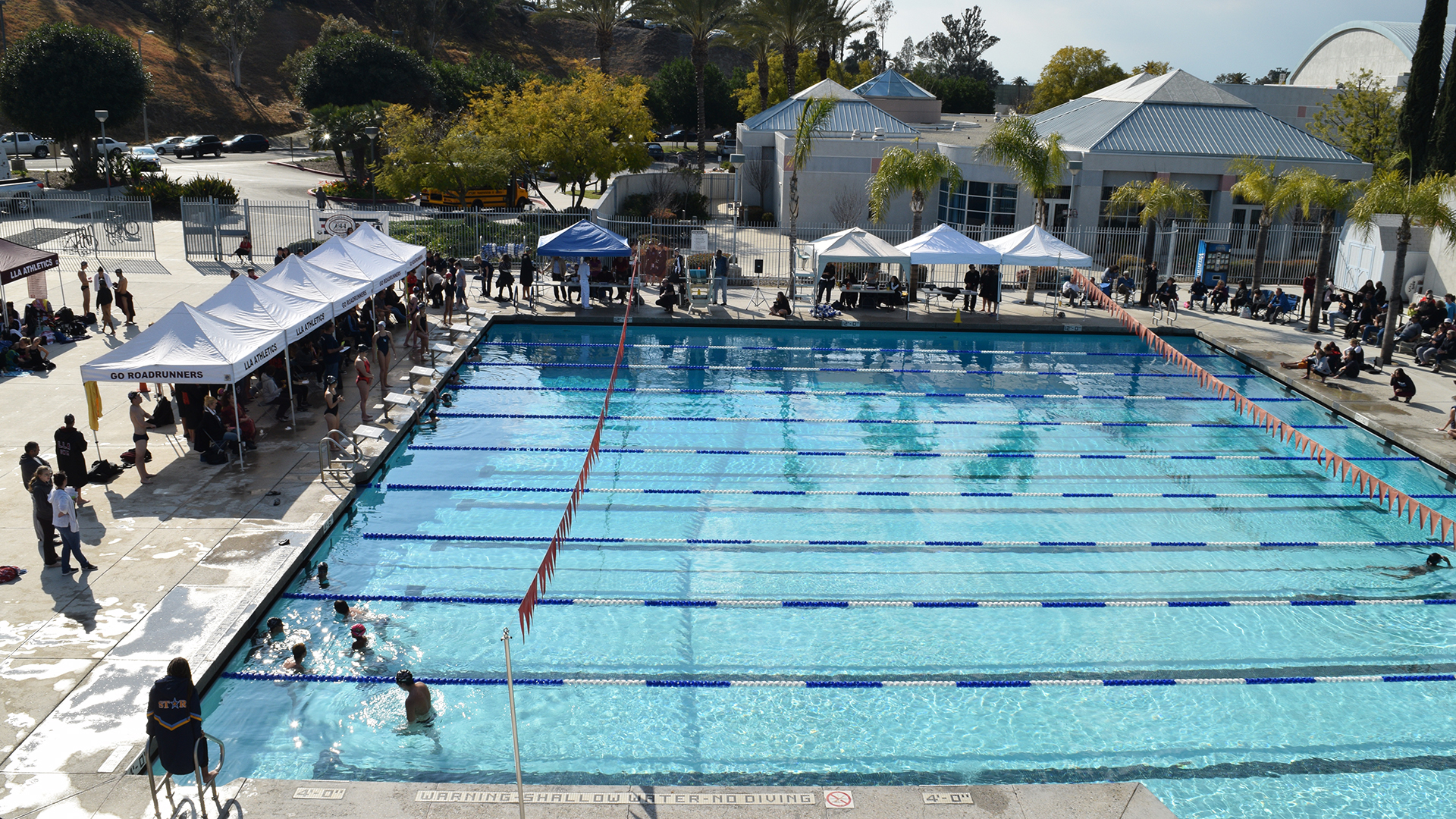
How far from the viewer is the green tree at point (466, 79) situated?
55.8m

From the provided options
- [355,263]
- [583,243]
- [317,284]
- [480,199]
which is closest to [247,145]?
[480,199]

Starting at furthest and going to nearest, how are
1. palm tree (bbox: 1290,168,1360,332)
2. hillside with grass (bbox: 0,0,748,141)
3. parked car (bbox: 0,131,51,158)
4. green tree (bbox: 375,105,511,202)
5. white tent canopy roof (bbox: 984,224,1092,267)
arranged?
hillside with grass (bbox: 0,0,748,141) → parked car (bbox: 0,131,51,158) → green tree (bbox: 375,105,511,202) → white tent canopy roof (bbox: 984,224,1092,267) → palm tree (bbox: 1290,168,1360,332)

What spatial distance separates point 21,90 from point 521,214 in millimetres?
26031

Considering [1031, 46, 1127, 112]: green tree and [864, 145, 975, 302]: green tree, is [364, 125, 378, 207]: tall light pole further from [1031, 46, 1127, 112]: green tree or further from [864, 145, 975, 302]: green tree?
[1031, 46, 1127, 112]: green tree

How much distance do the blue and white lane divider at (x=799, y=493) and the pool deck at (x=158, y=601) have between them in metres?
1.18

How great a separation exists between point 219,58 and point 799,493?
77.1m

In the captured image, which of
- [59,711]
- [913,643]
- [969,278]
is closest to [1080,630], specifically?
[913,643]

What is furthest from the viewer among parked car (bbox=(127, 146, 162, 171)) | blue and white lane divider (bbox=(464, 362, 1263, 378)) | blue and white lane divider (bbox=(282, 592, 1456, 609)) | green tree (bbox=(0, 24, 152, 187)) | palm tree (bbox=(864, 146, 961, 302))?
parked car (bbox=(127, 146, 162, 171))

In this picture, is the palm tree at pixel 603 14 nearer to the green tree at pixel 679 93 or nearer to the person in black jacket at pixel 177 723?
the green tree at pixel 679 93

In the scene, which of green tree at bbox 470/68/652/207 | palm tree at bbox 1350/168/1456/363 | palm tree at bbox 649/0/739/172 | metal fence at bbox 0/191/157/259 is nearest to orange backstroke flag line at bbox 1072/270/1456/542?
palm tree at bbox 1350/168/1456/363

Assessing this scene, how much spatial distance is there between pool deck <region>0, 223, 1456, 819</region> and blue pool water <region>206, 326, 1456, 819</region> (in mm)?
610

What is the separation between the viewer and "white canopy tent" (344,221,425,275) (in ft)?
71.4

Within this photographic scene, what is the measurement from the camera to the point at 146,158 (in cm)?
4897

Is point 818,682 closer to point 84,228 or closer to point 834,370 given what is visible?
point 834,370
